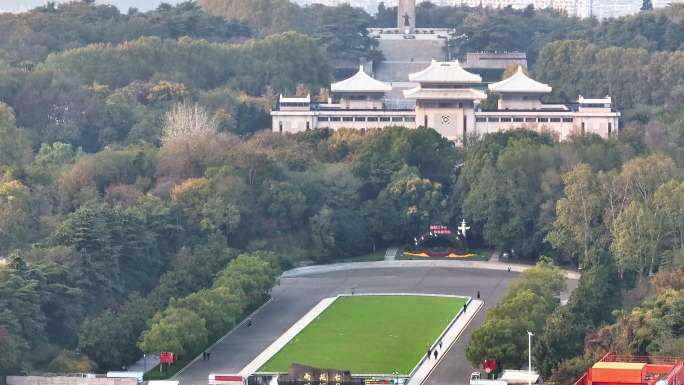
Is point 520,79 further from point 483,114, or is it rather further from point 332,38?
point 332,38

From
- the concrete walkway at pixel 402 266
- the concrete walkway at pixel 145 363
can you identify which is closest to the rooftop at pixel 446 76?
the concrete walkway at pixel 402 266

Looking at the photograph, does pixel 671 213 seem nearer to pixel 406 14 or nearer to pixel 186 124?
pixel 186 124

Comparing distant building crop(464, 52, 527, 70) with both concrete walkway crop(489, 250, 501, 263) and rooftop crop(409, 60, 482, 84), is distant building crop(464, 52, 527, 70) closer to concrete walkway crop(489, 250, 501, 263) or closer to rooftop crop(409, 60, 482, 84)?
rooftop crop(409, 60, 482, 84)

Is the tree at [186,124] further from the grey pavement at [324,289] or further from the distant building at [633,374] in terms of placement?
the distant building at [633,374]

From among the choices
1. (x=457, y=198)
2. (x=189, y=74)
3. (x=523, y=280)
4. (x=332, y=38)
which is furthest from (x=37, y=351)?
(x=332, y=38)

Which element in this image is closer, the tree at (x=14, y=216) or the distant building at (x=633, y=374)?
the distant building at (x=633, y=374)

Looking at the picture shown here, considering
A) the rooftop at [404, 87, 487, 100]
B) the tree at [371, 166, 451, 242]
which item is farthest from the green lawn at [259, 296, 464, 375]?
the rooftop at [404, 87, 487, 100]
